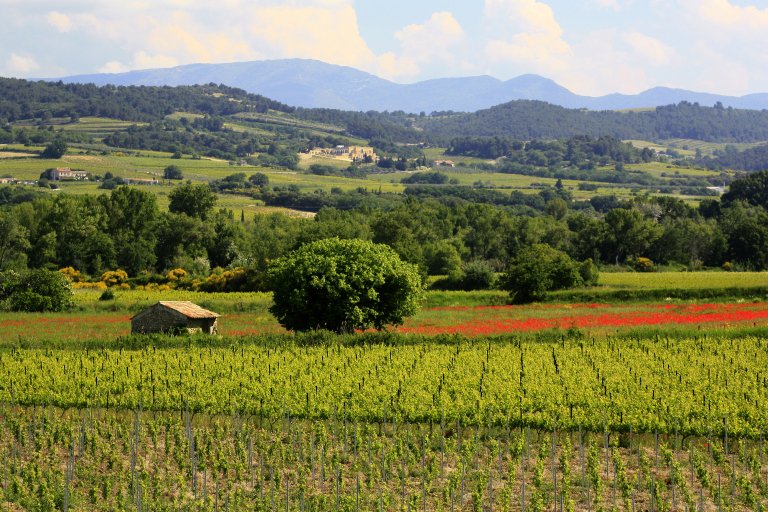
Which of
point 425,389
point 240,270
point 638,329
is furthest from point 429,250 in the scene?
point 425,389

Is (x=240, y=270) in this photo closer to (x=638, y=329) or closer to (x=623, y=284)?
(x=623, y=284)

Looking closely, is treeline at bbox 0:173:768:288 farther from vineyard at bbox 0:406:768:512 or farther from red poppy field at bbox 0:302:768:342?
vineyard at bbox 0:406:768:512

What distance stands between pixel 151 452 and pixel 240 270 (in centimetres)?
6023

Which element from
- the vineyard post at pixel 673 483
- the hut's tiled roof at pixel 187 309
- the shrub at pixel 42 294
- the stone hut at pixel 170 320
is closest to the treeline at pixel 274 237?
the shrub at pixel 42 294

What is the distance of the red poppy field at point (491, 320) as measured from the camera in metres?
53.3

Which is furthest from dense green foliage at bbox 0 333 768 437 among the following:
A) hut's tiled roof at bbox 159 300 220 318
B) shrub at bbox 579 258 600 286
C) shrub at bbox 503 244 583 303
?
shrub at bbox 579 258 600 286

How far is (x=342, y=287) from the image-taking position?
4912 cm

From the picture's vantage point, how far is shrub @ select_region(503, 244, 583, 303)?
72625 mm

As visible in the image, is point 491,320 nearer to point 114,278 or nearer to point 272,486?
point 272,486

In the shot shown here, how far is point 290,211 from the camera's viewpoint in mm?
172000

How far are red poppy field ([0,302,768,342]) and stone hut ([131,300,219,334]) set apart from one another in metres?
1.43

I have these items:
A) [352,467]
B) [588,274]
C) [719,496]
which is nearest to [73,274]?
[588,274]

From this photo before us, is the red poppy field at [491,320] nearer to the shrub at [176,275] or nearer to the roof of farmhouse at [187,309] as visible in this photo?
the roof of farmhouse at [187,309]

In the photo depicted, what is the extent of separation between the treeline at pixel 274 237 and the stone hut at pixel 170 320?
121ft
